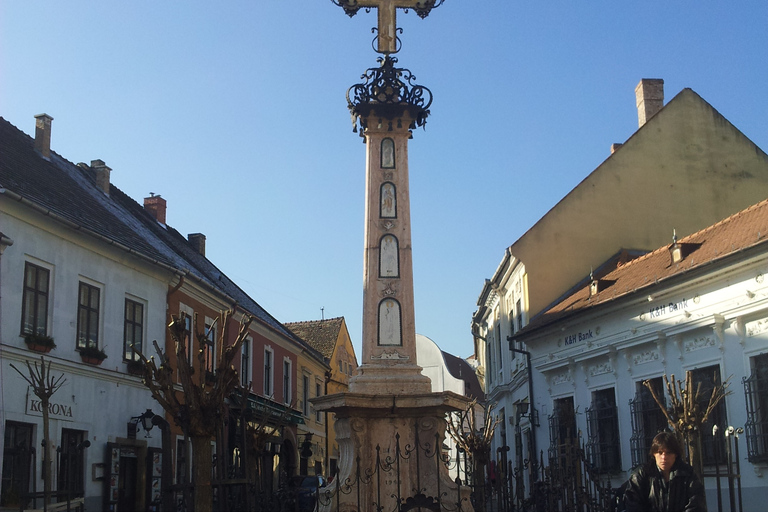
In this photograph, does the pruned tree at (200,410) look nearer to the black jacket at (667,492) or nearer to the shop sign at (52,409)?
the black jacket at (667,492)

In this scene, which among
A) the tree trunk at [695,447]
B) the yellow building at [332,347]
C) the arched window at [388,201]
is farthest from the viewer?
the yellow building at [332,347]

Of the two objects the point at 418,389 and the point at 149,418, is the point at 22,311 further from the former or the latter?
the point at 418,389

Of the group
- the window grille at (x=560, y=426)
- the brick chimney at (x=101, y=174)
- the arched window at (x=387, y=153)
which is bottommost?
the window grille at (x=560, y=426)

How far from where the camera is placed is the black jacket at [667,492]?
6348 millimetres

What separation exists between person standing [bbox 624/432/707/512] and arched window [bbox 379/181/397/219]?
5.63 m

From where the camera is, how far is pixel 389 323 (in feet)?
36.7

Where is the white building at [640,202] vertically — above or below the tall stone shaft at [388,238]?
above

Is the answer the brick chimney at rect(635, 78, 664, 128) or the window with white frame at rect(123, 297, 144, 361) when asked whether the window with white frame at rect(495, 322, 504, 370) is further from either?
the window with white frame at rect(123, 297, 144, 361)

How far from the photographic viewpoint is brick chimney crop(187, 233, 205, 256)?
33500 millimetres

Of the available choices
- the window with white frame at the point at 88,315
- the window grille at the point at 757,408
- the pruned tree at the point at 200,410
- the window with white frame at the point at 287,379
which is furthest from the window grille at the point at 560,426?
the window with white frame at the point at 287,379

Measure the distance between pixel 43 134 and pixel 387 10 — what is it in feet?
41.7

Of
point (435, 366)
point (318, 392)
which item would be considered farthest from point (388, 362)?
point (435, 366)

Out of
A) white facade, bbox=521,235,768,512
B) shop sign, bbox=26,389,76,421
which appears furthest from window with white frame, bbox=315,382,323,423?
shop sign, bbox=26,389,76,421

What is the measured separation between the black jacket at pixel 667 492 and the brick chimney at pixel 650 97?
69.5ft
